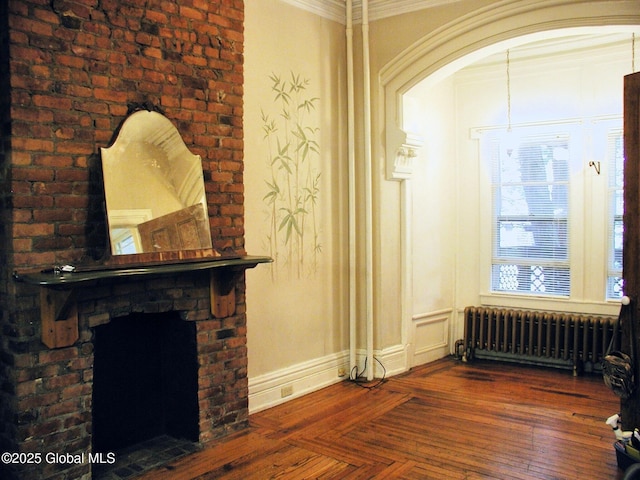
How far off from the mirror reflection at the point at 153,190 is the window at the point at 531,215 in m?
3.64

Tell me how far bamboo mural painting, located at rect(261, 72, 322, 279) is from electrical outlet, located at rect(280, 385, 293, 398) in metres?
0.86

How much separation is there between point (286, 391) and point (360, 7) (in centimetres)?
328

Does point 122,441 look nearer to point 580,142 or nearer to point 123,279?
point 123,279

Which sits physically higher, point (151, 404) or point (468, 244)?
point (468, 244)

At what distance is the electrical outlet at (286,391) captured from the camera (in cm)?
478

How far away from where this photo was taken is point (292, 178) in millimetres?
4871

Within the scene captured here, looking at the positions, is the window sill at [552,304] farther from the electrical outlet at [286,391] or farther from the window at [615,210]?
the electrical outlet at [286,391]

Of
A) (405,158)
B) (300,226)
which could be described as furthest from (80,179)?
(405,158)

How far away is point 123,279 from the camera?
135 inches

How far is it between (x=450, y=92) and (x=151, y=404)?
435 cm

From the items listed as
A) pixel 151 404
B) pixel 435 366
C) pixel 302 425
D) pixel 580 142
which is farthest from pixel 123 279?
pixel 580 142

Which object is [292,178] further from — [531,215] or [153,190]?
[531,215]

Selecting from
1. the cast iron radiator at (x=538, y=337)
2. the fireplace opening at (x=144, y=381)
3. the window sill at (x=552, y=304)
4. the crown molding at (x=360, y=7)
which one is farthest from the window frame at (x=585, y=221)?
the fireplace opening at (x=144, y=381)

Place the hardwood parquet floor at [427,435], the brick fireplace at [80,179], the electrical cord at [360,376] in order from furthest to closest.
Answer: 1. the electrical cord at [360,376]
2. the hardwood parquet floor at [427,435]
3. the brick fireplace at [80,179]
